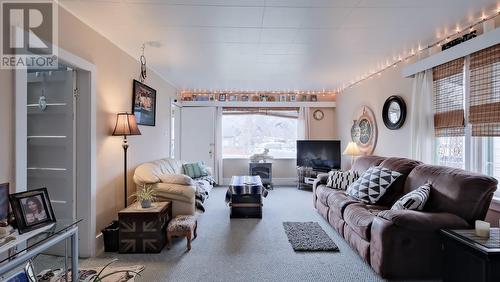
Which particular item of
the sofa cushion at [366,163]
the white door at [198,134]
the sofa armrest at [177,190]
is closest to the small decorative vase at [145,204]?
the sofa armrest at [177,190]

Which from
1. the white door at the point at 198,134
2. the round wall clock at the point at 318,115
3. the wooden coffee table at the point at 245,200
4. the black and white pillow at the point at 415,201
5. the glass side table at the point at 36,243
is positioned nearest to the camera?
the glass side table at the point at 36,243

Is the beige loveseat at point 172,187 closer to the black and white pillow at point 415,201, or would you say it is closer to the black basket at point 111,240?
the black basket at point 111,240

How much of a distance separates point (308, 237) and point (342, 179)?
4.12 feet

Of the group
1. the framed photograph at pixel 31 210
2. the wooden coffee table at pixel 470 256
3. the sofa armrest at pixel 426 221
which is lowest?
the wooden coffee table at pixel 470 256

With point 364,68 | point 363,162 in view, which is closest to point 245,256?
point 363,162

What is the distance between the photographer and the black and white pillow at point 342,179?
4.03 meters

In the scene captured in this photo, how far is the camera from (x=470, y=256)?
1.94 metres

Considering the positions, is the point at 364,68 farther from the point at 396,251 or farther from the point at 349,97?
the point at 396,251

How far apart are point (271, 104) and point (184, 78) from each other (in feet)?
7.99

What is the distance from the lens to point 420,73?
11.7 feet

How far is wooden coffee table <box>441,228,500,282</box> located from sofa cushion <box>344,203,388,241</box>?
0.61 metres

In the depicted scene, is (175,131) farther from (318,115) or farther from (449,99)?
(449,99)

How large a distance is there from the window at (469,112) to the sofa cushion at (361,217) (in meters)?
1.11

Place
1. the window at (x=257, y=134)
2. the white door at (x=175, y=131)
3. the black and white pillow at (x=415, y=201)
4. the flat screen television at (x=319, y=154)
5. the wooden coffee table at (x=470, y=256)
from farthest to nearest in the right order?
the window at (x=257, y=134), the flat screen television at (x=319, y=154), the white door at (x=175, y=131), the black and white pillow at (x=415, y=201), the wooden coffee table at (x=470, y=256)
